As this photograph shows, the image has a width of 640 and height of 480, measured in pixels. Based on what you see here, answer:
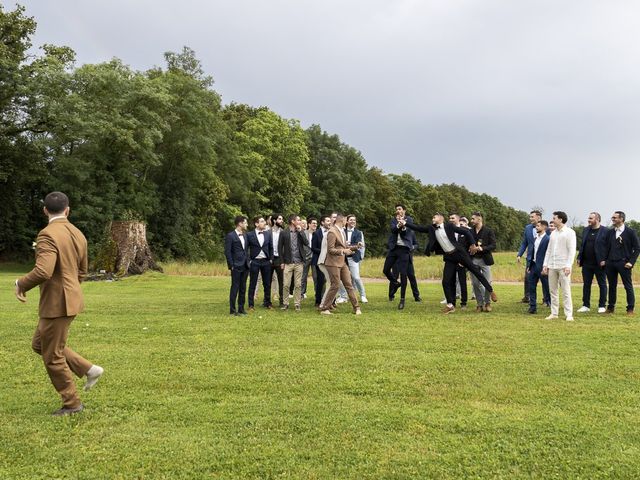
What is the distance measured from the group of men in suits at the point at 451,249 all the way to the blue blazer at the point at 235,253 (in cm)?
349

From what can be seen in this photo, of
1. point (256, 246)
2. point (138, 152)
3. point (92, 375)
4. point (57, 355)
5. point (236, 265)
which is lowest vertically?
point (92, 375)

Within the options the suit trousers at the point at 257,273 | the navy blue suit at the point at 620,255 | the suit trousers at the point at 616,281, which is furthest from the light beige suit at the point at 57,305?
the navy blue suit at the point at 620,255

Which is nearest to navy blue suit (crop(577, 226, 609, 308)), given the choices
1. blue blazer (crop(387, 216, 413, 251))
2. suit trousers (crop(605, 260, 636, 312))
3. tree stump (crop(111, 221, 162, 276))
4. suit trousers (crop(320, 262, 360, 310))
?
suit trousers (crop(605, 260, 636, 312))

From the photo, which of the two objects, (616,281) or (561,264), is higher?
(561,264)

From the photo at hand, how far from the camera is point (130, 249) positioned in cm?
2380

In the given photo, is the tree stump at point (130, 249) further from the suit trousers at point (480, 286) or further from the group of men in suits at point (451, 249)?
the suit trousers at point (480, 286)

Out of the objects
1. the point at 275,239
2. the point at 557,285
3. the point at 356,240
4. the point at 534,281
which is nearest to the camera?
the point at 557,285

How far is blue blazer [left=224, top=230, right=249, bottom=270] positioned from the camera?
11617 millimetres

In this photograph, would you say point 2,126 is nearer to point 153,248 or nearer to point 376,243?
point 153,248

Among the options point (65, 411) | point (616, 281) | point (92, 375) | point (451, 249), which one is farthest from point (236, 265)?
point (616, 281)

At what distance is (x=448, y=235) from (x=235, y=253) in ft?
14.9

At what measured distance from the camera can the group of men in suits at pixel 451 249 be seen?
38.2 ft

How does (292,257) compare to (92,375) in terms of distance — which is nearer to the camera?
(92,375)

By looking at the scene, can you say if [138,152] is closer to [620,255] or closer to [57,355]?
[620,255]
